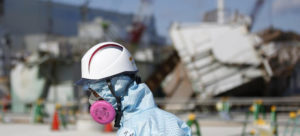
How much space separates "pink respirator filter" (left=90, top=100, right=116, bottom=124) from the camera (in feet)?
7.20

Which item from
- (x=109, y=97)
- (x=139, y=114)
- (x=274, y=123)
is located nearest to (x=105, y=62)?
(x=109, y=97)

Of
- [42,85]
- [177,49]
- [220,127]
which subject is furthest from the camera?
[42,85]

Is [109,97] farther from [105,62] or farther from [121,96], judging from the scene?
[105,62]

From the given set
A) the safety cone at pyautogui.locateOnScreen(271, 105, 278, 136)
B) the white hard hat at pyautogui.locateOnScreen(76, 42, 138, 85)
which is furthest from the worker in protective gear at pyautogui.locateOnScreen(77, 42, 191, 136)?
the safety cone at pyautogui.locateOnScreen(271, 105, 278, 136)

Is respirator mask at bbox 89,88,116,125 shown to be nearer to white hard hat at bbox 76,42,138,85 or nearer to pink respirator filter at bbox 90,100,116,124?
pink respirator filter at bbox 90,100,116,124

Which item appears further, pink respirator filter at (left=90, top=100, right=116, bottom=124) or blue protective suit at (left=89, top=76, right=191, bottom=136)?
pink respirator filter at (left=90, top=100, right=116, bottom=124)

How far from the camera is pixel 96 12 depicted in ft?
164

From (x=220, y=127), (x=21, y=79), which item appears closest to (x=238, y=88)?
(x=220, y=127)

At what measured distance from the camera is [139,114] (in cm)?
204

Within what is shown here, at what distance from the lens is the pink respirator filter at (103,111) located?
219 cm

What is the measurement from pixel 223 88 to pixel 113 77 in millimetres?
15542

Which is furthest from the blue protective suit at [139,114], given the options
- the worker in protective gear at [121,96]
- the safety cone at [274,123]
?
the safety cone at [274,123]

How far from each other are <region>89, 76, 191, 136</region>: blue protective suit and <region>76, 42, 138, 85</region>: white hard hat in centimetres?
5

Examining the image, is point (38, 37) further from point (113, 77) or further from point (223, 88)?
point (113, 77)
